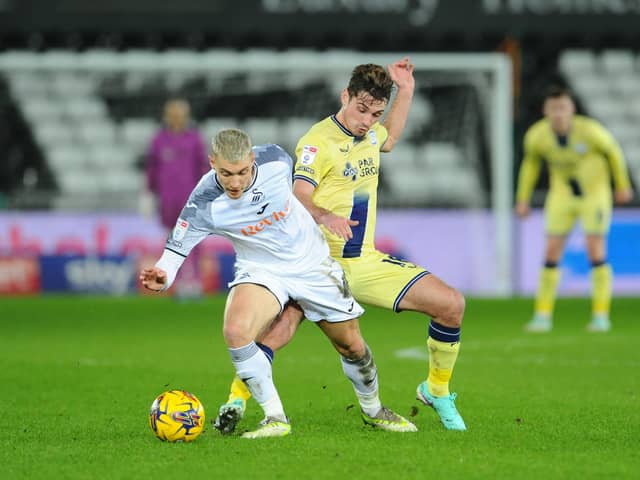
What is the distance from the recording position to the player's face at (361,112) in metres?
5.86

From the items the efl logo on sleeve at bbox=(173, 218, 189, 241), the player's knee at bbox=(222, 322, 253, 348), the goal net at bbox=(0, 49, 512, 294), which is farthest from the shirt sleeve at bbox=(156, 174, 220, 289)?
the goal net at bbox=(0, 49, 512, 294)

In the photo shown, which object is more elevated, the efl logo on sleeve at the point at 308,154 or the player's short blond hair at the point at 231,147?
the player's short blond hair at the point at 231,147

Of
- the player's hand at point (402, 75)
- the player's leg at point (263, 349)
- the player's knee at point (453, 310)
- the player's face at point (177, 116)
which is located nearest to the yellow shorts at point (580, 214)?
the player's face at point (177, 116)

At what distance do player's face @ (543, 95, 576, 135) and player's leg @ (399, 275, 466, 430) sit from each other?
542cm

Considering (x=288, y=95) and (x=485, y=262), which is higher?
(x=288, y=95)

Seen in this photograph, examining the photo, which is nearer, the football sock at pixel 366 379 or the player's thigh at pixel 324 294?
the player's thigh at pixel 324 294

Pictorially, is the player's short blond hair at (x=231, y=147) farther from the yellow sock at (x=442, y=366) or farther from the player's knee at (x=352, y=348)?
the yellow sock at (x=442, y=366)

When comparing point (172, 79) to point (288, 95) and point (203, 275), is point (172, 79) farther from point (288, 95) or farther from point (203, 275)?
point (203, 275)

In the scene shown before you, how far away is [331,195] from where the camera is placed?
603 cm

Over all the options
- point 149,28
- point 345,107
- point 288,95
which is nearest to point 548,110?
point 345,107

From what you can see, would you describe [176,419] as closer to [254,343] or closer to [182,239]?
[254,343]

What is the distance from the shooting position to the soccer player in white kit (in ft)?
17.6

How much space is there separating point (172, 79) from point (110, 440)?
1276 centimetres

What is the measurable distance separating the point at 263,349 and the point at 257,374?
295 mm
